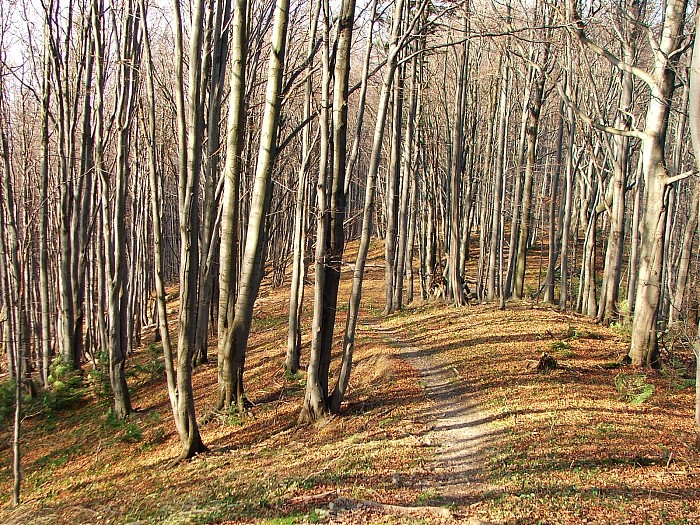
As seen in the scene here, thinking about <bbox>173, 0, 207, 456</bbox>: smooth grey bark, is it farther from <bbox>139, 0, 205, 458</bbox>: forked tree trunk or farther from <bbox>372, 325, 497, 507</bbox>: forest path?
<bbox>372, 325, 497, 507</bbox>: forest path

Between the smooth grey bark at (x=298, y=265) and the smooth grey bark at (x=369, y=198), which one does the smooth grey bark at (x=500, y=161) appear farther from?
the smooth grey bark at (x=369, y=198)

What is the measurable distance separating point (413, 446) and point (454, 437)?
2.06 feet

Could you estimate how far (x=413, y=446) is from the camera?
7.47m

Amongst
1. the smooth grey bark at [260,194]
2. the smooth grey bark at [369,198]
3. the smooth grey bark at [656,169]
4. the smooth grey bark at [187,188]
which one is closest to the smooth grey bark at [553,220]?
the smooth grey bark at [656,169]

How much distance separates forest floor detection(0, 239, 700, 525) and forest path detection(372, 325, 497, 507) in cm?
3

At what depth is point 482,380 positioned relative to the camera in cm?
1005

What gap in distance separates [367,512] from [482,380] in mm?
4974

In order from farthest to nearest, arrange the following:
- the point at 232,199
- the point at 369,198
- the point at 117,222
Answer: the point at 117,222, the point at 232,199, the point at 369,198

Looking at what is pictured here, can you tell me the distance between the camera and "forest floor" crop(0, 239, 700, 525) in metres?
5.72

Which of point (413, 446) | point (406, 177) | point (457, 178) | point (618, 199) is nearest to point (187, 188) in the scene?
point (413, 446)

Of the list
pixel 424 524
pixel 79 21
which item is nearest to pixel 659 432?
pixel 424 524

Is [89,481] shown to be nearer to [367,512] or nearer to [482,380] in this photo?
[367,512]

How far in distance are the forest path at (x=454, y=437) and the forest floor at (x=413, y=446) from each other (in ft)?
0.09

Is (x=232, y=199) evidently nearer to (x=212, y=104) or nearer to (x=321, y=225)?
(x=321, y=225)
